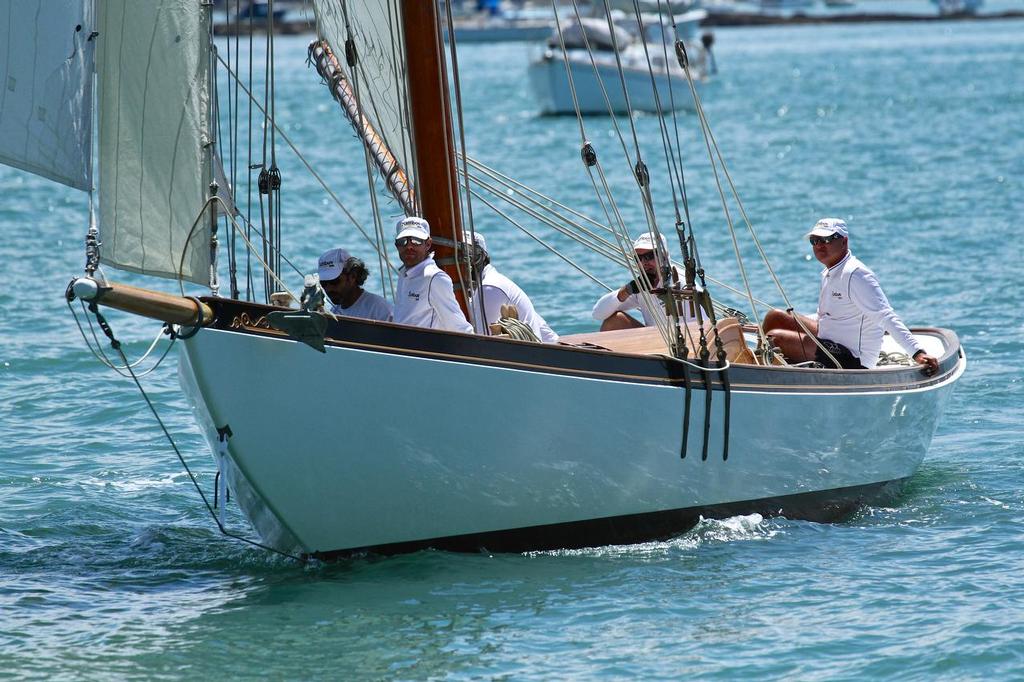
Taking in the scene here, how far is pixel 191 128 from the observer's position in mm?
8211

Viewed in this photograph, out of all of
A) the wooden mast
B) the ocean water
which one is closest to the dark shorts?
the ocean water

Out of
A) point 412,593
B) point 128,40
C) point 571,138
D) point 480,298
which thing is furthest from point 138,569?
point 571,138

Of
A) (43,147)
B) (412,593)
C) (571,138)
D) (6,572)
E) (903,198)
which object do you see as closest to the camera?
(43,147)

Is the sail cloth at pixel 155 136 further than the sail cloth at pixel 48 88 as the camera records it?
Yes

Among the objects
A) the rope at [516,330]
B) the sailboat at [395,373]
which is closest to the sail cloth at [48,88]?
the sailboat at [395,373]

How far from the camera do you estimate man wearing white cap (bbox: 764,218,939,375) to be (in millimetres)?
10383

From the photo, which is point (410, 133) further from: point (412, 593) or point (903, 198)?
point (903, 198)

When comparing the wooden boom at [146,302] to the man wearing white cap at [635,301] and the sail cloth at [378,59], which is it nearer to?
the sail cloth at [378,59]

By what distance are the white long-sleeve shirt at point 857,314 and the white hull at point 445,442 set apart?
2.73 ft

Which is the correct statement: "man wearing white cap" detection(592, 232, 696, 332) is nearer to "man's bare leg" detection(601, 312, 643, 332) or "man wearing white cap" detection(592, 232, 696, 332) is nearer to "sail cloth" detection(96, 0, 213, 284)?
"man's bare leg" detection(601, 312, 643, 332)

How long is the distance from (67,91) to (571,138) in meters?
36.0

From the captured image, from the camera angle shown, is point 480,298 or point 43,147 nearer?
point 43,147

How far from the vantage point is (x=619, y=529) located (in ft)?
31.1

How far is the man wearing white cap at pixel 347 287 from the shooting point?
9.39 m
